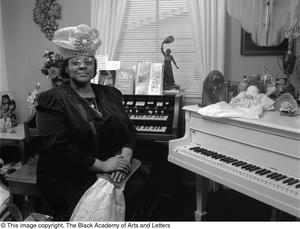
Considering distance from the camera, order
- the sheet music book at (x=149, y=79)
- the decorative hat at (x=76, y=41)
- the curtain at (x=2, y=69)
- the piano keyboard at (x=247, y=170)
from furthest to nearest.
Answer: the curtain at (x=2, y=69), the sheet music book at (x=149, y=79), the decorative hat at (x=76, y=41), the piano keyboard at (x=247, y=170)

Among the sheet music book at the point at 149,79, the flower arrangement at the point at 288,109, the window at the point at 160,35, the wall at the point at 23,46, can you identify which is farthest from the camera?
the wall at the point at 23,46

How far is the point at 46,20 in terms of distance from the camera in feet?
10.00

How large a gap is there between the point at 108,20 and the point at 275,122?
1.86m

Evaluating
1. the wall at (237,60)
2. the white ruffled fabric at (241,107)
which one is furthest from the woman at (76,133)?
the wall at (237,60)

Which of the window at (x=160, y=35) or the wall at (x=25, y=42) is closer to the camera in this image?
the window at (x=160, y=35)

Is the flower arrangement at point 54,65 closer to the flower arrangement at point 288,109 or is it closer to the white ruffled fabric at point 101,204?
the white ruffled fabric at point 101,204

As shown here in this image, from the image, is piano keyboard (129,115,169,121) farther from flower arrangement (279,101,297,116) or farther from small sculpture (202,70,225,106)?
flower arrangement (279,101,297,116)

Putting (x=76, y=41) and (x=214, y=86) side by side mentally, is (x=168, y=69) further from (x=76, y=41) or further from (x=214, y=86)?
(x=76, y=41)

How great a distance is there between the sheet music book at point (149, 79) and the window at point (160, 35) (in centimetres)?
39

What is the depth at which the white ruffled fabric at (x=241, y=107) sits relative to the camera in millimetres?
1705

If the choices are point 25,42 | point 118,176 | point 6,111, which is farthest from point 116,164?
point 25,42

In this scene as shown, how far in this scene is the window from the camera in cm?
277

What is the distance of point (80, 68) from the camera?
5.93ft

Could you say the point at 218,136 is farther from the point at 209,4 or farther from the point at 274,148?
the point at 209,4
